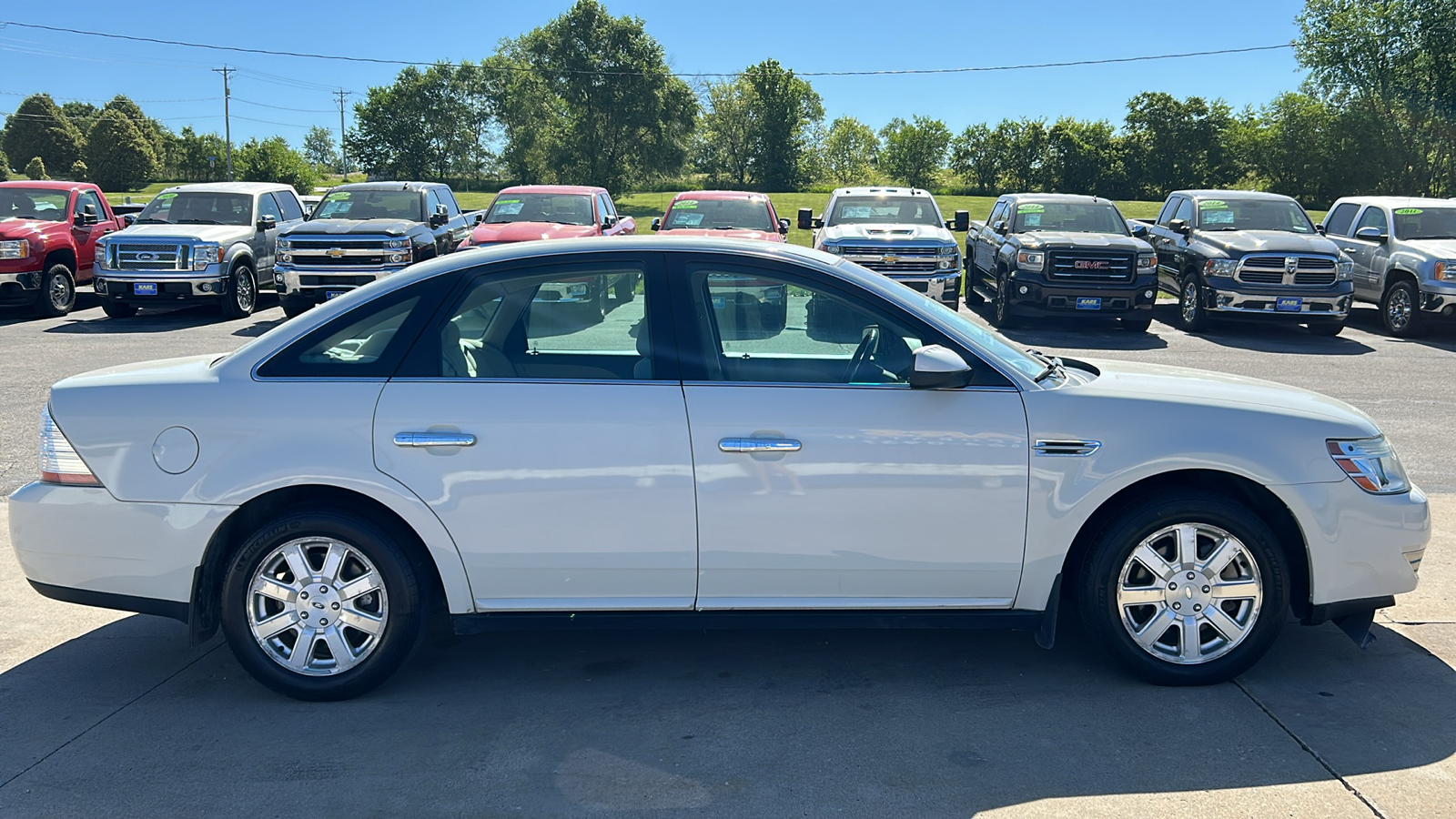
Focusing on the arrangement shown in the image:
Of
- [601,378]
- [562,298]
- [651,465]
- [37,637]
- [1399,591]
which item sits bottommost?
[37,637]

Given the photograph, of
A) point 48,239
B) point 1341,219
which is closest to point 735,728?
point 48,239

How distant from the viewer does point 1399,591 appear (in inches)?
170

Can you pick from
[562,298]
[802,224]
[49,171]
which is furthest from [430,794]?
[49,171]

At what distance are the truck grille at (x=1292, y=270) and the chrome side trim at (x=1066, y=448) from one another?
12.9 meters

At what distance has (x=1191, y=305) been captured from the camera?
1669 cm

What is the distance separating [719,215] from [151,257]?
26.7 feet

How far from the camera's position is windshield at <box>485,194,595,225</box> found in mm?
17719

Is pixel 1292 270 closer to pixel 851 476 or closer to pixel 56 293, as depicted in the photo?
pixel 851 476

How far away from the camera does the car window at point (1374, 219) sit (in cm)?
1675

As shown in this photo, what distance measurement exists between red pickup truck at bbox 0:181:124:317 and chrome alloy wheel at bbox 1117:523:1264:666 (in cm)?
1677

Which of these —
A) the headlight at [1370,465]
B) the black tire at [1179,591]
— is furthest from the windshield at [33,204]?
the headlight at [1370,465]

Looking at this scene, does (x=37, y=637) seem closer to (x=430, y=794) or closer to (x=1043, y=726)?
(x=430, y=794)

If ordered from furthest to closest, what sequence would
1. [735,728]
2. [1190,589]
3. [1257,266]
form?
[1257,266] < [1190,589] < [735,728]

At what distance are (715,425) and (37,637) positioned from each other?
10.3ft
